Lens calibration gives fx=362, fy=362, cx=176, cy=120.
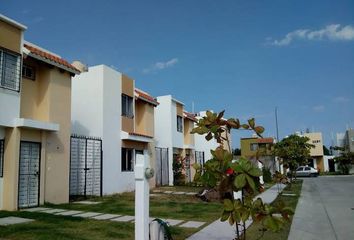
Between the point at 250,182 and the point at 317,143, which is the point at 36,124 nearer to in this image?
the point at 250,182

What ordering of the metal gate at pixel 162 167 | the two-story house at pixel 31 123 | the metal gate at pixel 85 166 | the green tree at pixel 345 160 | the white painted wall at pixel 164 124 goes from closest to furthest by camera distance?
the two-story house at pixel 31 123, the metal gate at pixel 85 166, the metal gate at pixel 162 167, the white painted wall at pixel 164 124, the green tree at pixel 345 160

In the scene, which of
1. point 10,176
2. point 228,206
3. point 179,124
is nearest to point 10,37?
point 10,176

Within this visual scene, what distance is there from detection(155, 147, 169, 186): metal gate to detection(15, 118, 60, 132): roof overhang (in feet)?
37.8

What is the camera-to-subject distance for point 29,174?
12.7 meters

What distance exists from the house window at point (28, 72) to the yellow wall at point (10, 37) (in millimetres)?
1235

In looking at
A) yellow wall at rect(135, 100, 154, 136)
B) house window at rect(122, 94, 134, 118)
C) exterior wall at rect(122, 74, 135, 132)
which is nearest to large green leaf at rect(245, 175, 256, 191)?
exterior wall at rect(122, 74, 135, 132)

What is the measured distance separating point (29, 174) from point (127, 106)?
863 cm

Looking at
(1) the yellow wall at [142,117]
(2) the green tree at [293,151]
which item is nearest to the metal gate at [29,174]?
(1) the yellow wall at [142,117]

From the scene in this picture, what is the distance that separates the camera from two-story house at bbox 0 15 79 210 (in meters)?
11.8

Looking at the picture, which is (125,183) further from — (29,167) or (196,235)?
(196,235)

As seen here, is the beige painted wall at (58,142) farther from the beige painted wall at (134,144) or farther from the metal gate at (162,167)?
the metal gate at (162,167)

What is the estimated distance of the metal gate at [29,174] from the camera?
1235cm

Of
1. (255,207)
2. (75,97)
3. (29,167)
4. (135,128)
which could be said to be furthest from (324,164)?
(255,207)

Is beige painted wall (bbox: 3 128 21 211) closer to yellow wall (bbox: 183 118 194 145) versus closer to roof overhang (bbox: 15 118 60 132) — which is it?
roof overhang (bbox: 15 118 60 132)
